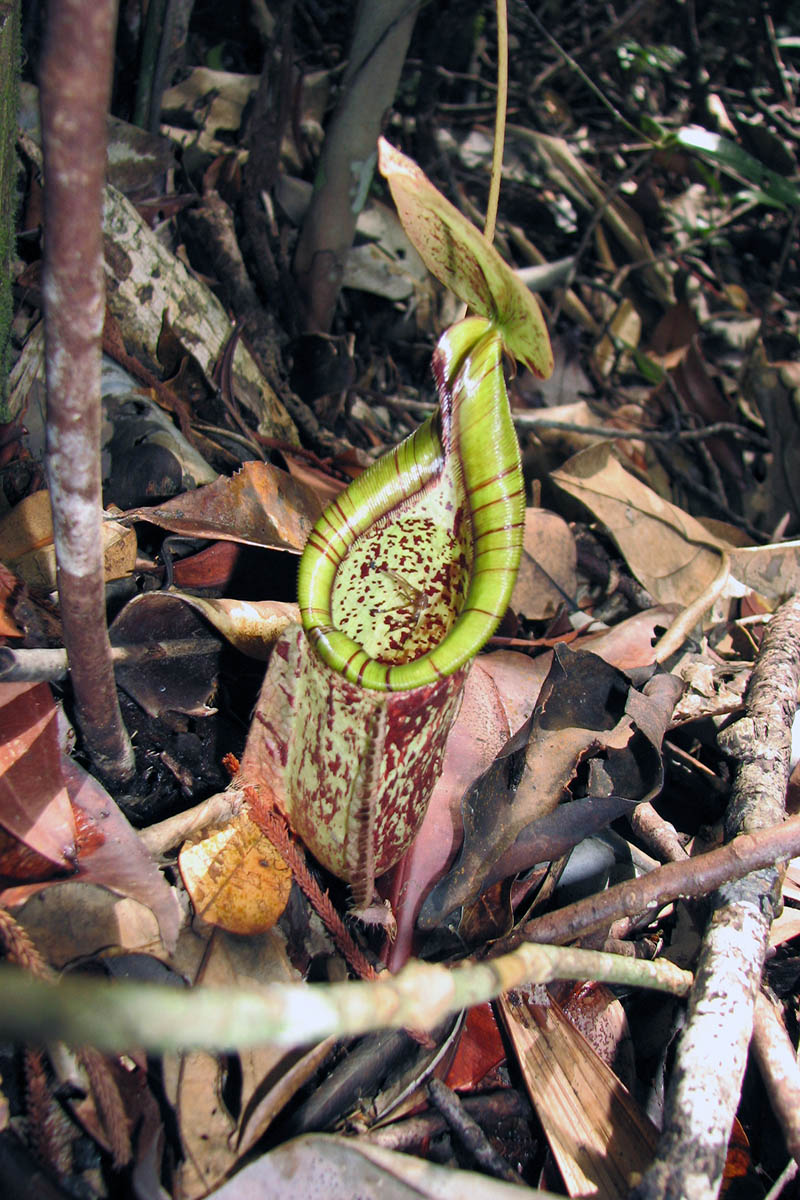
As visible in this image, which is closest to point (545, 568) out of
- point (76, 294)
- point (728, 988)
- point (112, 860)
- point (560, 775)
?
point (560, 775)

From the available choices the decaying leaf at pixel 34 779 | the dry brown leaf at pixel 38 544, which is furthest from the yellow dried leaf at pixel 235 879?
the dry brown leaf at pixel 38 544

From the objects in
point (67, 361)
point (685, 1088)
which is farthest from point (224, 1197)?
point (67, 361)

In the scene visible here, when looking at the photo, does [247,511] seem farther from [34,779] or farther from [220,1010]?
[220,1010]

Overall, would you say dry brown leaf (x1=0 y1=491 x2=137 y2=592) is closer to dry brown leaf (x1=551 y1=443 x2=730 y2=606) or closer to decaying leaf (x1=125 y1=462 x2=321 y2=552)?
decaying leaf (x1=125 y1=462 x2=321 y2=552)

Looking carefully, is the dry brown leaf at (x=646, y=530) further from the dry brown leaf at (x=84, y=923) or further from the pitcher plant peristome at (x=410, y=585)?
the dry brown leaf at (x=84, y=923)

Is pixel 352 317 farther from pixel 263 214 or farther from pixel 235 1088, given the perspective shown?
pixel 235 1088
